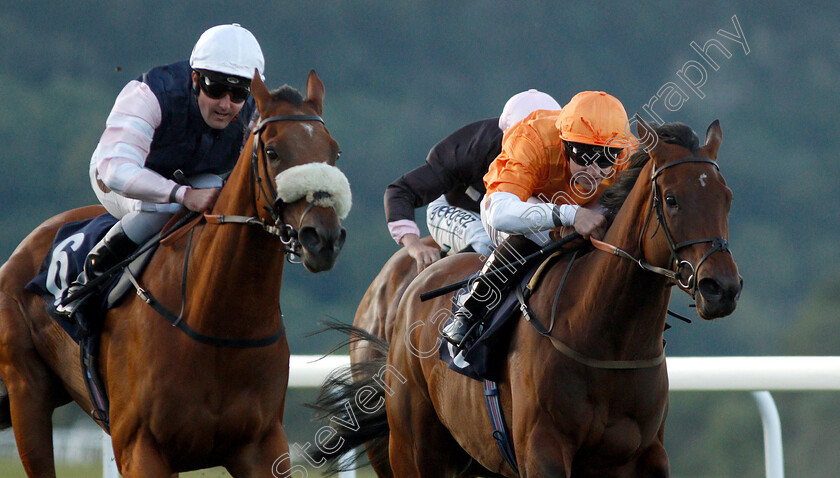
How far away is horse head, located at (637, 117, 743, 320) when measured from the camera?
2928 mm

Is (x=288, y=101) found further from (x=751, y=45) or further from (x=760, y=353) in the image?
(x=751, y=45)

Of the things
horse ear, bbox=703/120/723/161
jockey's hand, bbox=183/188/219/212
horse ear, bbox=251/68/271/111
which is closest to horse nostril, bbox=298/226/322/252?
horse ear, bbox=251/68/271/111

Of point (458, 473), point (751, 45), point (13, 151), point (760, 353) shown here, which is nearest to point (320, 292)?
point (13, 151)

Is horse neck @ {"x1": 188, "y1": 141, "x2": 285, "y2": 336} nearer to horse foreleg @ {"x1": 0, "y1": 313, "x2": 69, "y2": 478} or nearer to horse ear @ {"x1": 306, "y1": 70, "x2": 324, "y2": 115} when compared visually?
horse ear @ {"x1": 306, "y1": 70, "x2": 324, "y2": 115}

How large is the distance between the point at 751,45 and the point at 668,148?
91.8ft

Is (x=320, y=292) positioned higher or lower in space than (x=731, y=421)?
higher

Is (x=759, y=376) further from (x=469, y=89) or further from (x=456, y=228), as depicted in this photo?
(x=469, y=89)

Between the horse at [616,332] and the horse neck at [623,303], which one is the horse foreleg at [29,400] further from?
the horse neck at [623,303]

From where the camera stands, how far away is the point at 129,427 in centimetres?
347

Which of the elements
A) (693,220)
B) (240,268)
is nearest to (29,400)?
(240,268)

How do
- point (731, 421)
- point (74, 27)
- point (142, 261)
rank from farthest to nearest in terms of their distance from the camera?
point (74, 27) < point (731, 421) < point (142, 261)

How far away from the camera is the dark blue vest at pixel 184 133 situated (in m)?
3.85

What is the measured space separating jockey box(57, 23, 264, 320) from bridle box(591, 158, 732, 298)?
4.43 ft

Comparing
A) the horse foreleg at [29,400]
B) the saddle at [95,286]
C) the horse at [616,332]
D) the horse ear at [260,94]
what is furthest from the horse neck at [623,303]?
the horse foreleg at [29,400]
